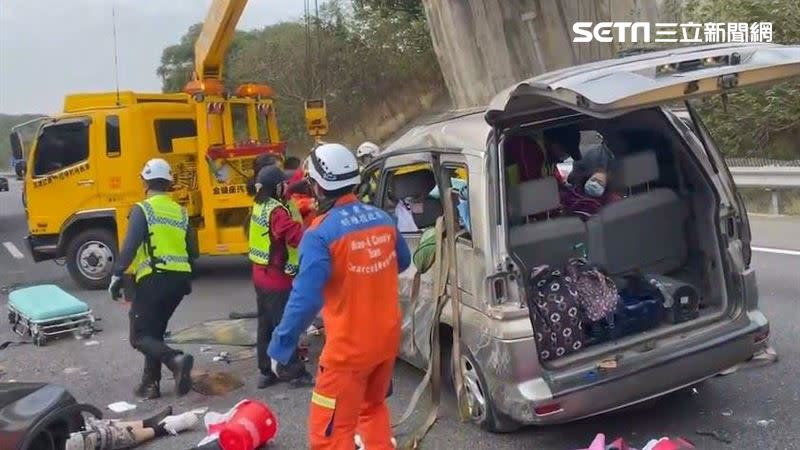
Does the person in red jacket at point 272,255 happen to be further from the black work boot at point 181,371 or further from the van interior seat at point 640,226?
the van interior seat at point 640,226

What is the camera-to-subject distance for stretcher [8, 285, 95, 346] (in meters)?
8.43

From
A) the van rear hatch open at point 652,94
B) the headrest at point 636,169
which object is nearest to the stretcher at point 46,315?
the van rear hatch open at point 652,94

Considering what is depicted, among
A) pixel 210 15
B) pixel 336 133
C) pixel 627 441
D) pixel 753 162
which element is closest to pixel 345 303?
pixel 627 441

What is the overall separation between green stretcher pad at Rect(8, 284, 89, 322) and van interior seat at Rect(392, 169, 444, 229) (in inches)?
148

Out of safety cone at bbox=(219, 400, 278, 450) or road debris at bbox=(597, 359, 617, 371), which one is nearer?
road debris at bbox=(597, 359, 617, 371)

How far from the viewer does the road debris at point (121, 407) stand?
20.9 feet

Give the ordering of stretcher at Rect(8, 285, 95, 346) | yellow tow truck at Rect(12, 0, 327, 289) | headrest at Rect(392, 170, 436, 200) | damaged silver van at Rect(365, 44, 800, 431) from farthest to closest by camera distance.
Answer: yellow tow truck at Rect(12, 0, 327, 289)
stretcher at Rect(8, 285, 95, 346)
headrest at Rect(392, 170, 436, 200)
damaged silver van at Rect(365, 44, 800, 431)

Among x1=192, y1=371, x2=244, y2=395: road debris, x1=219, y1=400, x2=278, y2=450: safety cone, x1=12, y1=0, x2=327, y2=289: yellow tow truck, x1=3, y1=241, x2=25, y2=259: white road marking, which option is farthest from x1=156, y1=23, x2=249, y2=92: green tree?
x1=219, y1=400, x2=278, y2=450: safety cone

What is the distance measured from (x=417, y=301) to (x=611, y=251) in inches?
45.5

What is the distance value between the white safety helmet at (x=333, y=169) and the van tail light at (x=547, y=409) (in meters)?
1.38

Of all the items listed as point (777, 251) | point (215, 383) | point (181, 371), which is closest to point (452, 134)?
point (181, 371)

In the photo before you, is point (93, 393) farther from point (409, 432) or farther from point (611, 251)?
point (611, 251)

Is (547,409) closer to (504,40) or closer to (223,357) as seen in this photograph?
(223,357)

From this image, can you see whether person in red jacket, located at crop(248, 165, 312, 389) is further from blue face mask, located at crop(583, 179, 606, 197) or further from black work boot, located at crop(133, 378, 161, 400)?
blue face mask, located at crop(583, 179, 606, 197)
